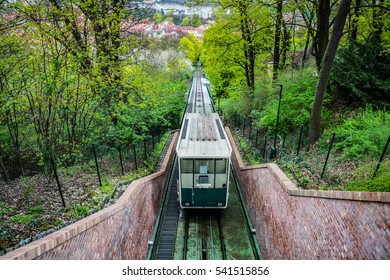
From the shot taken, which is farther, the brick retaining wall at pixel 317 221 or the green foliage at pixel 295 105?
the green foliage at pixel 295 105

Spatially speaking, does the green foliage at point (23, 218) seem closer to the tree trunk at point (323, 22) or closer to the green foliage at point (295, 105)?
the green foliage at point (295, 105)

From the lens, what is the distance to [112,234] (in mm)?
6625

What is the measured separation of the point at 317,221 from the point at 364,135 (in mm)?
5103

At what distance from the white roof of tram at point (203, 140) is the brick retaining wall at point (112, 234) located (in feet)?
6.84

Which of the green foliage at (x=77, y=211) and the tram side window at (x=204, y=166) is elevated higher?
the tram side window at (x=204, y=166)

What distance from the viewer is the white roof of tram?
1038 cm

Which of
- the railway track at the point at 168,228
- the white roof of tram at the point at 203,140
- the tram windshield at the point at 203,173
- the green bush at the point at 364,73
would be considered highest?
the green bush at the point at 364,73

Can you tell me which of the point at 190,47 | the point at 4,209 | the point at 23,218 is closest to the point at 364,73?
the point at 23,218

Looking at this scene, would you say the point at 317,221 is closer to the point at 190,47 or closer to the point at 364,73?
the point at 364,73

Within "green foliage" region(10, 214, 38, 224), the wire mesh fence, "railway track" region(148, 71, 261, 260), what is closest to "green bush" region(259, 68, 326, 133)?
the wire mesh fence

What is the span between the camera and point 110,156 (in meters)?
13.9

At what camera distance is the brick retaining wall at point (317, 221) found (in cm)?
→ 432

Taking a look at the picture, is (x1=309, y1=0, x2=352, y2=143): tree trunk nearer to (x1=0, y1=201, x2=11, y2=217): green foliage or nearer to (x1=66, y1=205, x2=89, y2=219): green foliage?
(x1=66, y1=205, x2=89, y2=219): green foliage

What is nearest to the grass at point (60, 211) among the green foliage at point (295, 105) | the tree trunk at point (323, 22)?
the green foliage at point (295, 105)
